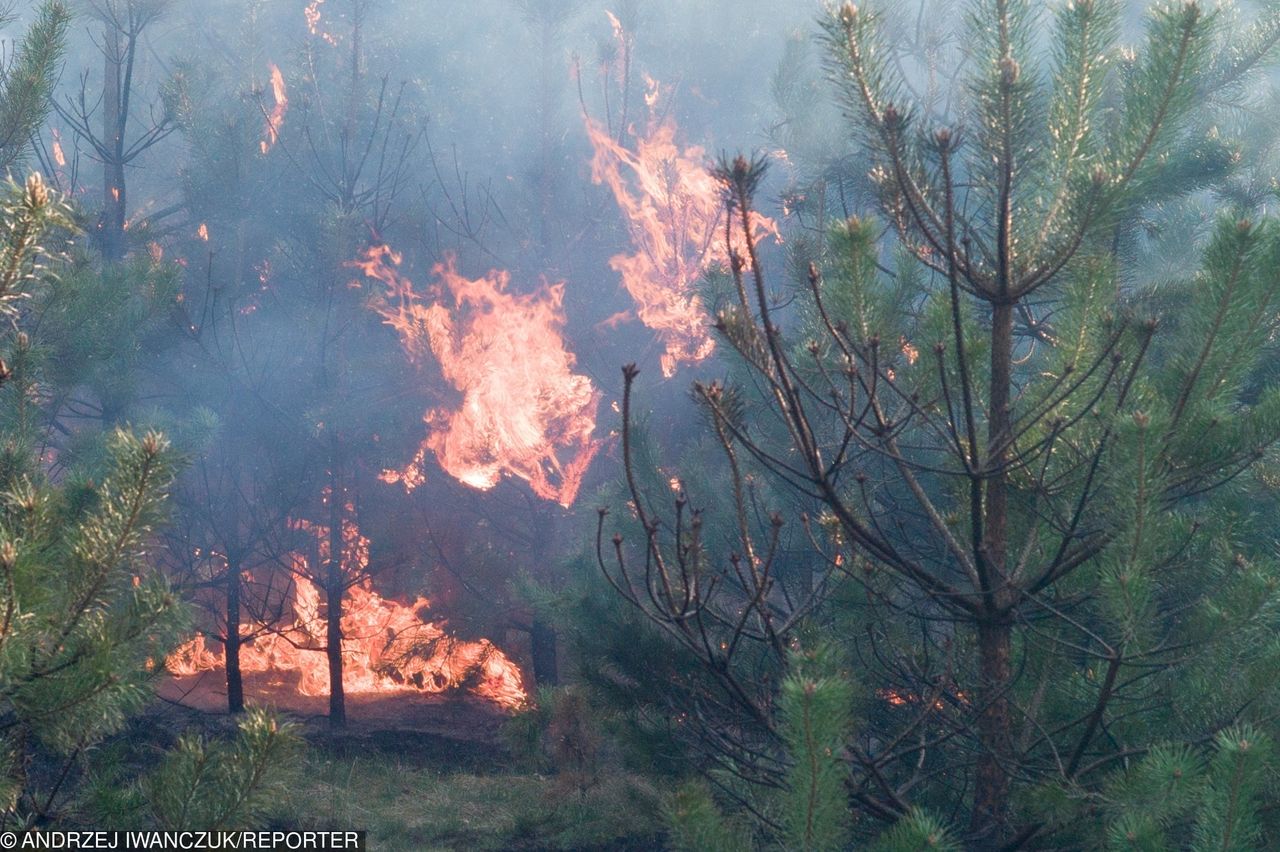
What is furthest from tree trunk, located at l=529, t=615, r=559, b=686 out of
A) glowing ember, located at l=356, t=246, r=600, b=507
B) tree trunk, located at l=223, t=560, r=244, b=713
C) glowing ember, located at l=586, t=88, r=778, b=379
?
glowing ember, located at l=586, t=88, r=778, b=379

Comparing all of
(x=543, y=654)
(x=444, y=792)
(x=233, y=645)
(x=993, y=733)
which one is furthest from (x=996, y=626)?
(x=233, y=645)

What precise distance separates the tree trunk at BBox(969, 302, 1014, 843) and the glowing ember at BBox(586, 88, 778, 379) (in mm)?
8950

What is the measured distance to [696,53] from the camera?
1762cm

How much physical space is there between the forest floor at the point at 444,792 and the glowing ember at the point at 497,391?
2926mm

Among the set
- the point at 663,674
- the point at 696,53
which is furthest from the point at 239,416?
the point at 696,53

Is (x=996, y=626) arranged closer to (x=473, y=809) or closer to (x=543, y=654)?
(x=473, y=809)

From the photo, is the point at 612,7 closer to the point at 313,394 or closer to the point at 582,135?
the point at 582,135

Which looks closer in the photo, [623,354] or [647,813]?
[647,813]

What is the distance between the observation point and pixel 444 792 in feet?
26.8

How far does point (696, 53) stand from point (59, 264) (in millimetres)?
13599

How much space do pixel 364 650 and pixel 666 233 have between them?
23.1 ft

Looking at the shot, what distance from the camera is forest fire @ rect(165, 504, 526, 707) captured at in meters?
11.0

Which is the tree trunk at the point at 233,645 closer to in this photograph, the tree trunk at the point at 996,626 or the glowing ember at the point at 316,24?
the tree trunk at the point at 996,626

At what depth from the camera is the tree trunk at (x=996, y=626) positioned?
2.66 meters
